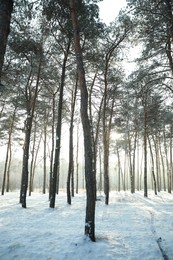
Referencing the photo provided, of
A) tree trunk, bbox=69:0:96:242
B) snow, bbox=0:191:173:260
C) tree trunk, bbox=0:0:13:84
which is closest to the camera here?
snow, bbox=0:191:173:260

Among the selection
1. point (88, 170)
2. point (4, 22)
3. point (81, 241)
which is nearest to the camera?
point (4, 22)

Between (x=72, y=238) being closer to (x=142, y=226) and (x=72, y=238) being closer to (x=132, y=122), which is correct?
(x=142, y=226)

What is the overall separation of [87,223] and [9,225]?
335 cm

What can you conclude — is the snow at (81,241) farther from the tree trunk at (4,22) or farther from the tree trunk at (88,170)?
the tree trunk at (4,22)

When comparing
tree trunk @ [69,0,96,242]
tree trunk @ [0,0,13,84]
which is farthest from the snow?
tree trunk @ [0,0,13,84]

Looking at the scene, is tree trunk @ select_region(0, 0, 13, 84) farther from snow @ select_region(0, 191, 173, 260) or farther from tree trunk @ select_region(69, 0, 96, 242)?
snow @ select_region(0, 191, 173, 260)

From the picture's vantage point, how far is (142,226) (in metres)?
7.60

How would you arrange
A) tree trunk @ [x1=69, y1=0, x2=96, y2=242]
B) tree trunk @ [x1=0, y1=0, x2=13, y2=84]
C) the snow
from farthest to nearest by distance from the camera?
tree trunk @ [x1=69, y1=0, x2=96, y2=242], tree trunk @ [x1=0, y1=0, x2=13, y2=84], the snow

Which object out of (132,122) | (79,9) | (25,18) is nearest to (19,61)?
(25,18)

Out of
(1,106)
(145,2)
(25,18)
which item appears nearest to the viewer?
(25,18)

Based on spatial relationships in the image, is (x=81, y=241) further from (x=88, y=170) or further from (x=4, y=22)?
(x=4, y=22)

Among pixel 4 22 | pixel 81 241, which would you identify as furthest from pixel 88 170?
pixel 4 22

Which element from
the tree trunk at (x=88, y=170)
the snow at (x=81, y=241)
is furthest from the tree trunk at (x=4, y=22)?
the snow at (x=81, y=241)

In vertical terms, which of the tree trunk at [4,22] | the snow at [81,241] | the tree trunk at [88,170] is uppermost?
the tree trunk at [4,22]
